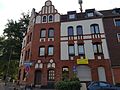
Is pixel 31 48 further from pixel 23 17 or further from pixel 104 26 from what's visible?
pixel 23 17

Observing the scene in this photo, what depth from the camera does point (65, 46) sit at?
25000mm

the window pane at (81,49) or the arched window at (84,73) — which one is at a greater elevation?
the window pane at (81,49)

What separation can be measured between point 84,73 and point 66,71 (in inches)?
110

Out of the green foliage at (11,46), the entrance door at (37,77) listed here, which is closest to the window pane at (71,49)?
the entrance door at (37,77)

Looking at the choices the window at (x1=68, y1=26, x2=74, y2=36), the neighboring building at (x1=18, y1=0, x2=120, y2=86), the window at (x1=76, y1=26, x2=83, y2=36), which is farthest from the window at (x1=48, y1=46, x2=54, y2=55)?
the window at (x1=76, y1=26, x2=83, y2=36)

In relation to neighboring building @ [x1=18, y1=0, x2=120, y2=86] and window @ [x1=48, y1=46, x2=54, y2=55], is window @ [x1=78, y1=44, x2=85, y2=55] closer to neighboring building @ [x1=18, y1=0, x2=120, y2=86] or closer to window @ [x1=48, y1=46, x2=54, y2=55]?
neighboring building @ [x1=18, y1=0, x2=120, y2=86]

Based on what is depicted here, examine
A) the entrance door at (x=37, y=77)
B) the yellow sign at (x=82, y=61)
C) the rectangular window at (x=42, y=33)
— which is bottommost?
the entrance door at (x=37, y=77)

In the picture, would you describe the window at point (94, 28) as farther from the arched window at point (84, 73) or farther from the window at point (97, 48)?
the arched window at point (84, 73)

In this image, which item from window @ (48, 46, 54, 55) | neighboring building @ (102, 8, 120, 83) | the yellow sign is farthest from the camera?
window @ (48, 46, 54, 55)

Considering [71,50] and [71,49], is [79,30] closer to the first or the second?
[71,49]

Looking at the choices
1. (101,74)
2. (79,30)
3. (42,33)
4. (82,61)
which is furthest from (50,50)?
(101,74)

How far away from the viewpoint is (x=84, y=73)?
23188 millimetres

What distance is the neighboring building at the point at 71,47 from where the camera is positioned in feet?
75.5

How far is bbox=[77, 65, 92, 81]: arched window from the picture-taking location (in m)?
22.8
